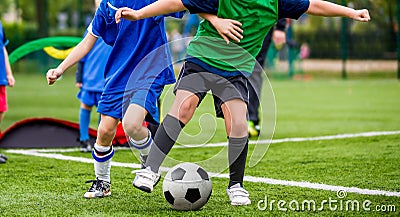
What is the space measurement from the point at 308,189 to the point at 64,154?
2760 mm

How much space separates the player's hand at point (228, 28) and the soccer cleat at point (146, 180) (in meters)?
0.92

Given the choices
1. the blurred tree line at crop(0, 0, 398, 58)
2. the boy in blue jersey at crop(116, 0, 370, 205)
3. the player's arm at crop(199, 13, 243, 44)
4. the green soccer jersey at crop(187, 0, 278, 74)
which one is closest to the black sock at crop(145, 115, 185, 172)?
the boy in blue jersey at crop(116, 0, 370, 205)

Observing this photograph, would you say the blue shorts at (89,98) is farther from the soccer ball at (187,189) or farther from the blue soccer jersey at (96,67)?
the soccer ball at (187,189)

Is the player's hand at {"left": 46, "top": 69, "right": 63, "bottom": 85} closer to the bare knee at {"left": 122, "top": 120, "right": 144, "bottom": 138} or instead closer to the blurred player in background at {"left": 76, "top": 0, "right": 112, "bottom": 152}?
the bare knee at {"left": 122, "top": 120, "right": 144, "bottom": 138}

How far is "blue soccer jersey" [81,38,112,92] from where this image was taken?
7.05 metres

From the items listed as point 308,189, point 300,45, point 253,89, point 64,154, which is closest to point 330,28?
point 300,45

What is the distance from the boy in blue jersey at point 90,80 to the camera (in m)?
7.06

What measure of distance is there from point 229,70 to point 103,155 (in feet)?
3.36

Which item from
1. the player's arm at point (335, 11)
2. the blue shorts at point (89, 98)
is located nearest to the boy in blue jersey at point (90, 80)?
the blue shorts at point (89, 98)

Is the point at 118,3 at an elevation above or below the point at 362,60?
above

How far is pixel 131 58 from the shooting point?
4.82 metres

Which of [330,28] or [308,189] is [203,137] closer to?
[308,189]

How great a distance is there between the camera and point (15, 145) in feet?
24.2

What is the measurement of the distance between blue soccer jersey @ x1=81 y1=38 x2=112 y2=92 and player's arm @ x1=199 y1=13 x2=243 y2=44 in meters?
2.75
